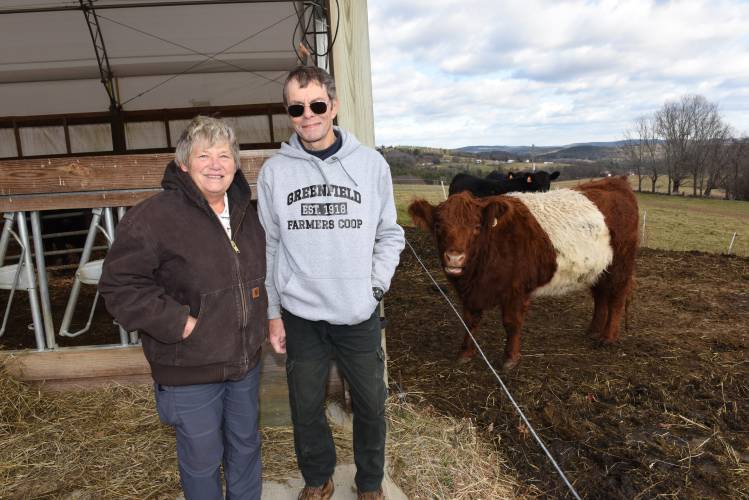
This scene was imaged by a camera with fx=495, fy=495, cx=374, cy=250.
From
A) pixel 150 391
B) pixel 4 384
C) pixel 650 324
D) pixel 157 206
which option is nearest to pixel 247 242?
pixel 157 206

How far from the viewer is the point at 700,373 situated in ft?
13.5

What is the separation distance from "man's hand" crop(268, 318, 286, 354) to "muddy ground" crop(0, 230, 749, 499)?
1687 mm

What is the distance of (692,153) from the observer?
106 feet

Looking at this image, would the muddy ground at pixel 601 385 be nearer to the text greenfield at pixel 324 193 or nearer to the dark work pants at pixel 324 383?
the dark work pants at pixel 324 383

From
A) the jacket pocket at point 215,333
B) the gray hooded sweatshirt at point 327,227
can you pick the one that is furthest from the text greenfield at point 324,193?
the jacket pocket at point 215,333

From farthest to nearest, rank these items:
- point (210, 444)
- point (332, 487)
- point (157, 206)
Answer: point (332, 487) < point (210, 444) < point (157, 206)

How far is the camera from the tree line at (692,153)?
2859cm

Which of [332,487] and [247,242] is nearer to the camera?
[247,242]

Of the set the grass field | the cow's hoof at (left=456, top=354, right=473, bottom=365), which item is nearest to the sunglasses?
the cow's hoof at (left=456, top=354, right=473, bottom=365)

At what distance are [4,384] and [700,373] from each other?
4965 mm

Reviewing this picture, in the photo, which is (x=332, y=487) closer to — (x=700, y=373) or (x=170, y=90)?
(x=700, y=373)

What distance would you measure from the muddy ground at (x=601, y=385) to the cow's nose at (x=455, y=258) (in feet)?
3.23

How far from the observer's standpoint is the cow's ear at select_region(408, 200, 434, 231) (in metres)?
4.09

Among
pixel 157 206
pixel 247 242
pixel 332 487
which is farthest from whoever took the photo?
pixel 332 487
